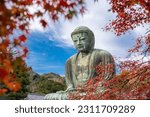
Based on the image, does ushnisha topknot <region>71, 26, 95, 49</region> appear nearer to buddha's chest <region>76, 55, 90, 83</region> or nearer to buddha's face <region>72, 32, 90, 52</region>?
buddha's face <region>72, 32, 90, 52</region>

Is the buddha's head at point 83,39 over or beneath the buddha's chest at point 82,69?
over

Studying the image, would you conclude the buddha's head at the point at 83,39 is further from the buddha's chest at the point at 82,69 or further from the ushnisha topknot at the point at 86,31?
the buddha's chest at the point at 82,69

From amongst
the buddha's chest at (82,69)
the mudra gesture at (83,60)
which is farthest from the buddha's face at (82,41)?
the buddha's chest at (82,69)

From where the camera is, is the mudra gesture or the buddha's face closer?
the mudra gesture

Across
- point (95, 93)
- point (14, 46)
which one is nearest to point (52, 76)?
point (95, 93)

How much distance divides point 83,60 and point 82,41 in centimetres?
60

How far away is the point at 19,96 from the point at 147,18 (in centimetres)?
1861

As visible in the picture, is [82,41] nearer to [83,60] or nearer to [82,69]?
[83,60]

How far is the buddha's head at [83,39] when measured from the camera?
39.6 ft

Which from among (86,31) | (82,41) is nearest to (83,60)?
(82,41)

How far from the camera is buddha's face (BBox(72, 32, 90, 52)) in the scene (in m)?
12.1

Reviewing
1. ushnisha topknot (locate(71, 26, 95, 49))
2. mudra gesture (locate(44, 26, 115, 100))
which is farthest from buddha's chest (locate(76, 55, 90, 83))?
ushnisha topknot (locate(71, 26, 95, 49))

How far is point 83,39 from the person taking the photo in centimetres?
1206

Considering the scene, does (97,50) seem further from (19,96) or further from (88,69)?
(19,96)
